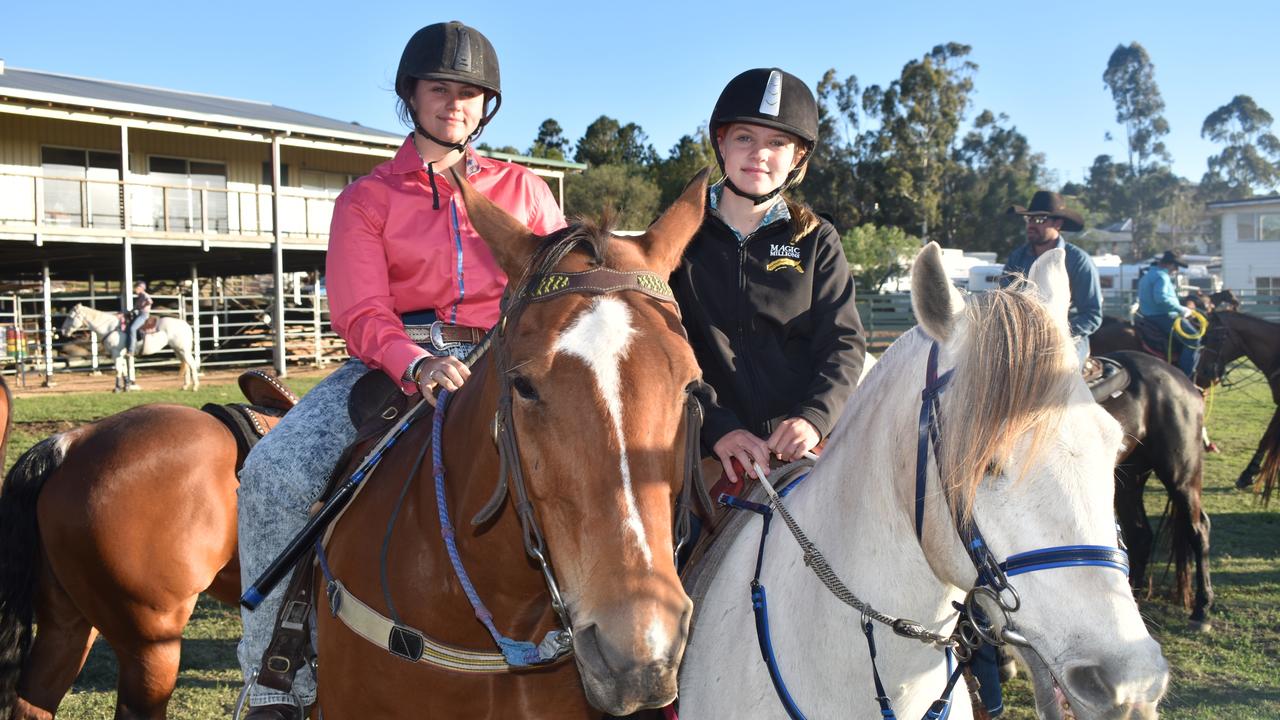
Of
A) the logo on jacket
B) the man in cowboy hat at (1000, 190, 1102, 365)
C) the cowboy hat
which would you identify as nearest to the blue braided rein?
the logo on jacket

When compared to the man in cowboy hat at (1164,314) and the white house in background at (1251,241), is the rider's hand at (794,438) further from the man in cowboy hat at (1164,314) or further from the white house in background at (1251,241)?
the white house in background at (1251,241)

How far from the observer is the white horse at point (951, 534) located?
1654 mm

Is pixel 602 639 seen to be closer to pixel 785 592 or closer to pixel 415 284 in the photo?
pixel 785 592

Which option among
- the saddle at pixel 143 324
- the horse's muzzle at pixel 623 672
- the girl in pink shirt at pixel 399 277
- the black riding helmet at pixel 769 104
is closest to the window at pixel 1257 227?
the saddle at pixel 143 324

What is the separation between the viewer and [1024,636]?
171cm

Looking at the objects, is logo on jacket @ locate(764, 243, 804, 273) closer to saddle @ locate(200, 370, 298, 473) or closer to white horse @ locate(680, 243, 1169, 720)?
white horse @ locate(680, 243, 1169, 720)

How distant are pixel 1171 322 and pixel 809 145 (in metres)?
10.7

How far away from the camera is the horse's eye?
186 cm

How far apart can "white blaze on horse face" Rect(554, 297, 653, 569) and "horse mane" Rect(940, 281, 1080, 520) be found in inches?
26.4

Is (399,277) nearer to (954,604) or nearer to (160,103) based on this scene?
(954,604)

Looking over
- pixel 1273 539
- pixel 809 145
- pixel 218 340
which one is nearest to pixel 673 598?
pixel 809 145

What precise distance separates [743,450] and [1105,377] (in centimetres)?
501

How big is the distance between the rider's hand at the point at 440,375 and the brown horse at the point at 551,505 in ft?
0.14

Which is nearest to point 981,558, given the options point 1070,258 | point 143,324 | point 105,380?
point 1070,258
